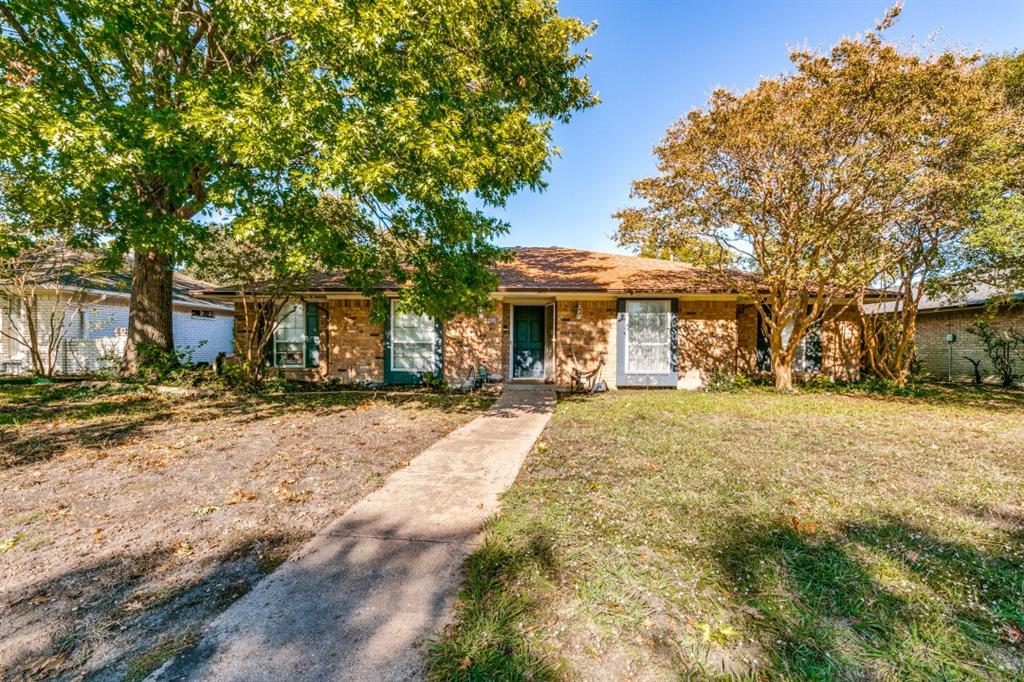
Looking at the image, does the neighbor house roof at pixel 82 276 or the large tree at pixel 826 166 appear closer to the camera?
the large tree at pixel 826 166

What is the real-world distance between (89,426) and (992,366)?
2424 cm

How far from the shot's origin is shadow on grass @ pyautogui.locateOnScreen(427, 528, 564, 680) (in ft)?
6.03

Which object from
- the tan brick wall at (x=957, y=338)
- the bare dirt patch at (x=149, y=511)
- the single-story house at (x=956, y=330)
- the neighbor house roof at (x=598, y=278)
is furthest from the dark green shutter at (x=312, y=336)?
the tan brick wall at (x=957, y=338)

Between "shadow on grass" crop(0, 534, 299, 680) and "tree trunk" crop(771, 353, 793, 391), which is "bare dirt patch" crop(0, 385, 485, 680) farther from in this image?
"tree trunk" crop(771, 353, 793, 391)

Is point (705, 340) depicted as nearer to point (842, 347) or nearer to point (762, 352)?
point (762, 352)

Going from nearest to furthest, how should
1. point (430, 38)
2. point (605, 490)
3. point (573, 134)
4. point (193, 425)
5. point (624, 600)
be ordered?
1. point (624, 600)
2. point (605, 490)
3. point (430, 38)
4. point (193, 425)
5. point (573, 134)

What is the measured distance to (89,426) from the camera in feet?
20.0

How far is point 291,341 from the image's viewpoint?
1186cm

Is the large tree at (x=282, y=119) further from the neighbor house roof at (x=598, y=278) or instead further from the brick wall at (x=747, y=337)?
the brick wall at (x=747, y=337)

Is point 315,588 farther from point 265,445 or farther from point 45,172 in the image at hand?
point 45,172

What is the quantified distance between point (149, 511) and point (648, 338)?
10.3 meters

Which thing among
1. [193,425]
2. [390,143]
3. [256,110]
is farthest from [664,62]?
[193,425]

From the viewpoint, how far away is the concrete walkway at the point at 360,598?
6.12 feet

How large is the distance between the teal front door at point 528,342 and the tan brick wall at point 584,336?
2.29 ft
